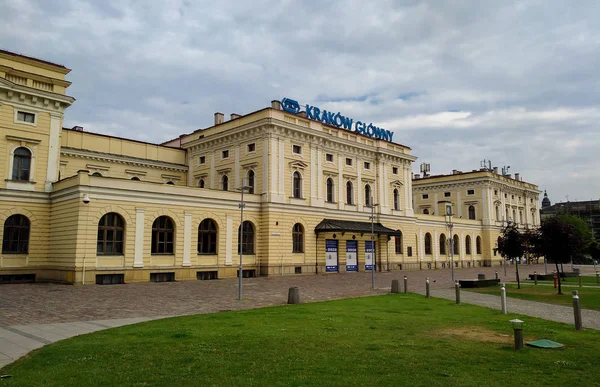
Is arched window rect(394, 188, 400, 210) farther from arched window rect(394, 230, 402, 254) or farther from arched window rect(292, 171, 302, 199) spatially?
arched window rect(292, 171, 302, 199)

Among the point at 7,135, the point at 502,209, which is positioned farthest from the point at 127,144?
the point at 502,209

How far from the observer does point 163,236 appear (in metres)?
32.8

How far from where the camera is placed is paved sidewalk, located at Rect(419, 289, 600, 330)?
51.2ft

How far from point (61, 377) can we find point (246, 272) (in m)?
30.1

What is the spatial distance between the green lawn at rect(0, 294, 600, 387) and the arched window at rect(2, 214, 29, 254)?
71.7 ft

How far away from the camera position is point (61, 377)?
25.2ft

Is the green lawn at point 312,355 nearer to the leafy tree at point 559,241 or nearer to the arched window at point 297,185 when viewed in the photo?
the leafy tree at point 559,241

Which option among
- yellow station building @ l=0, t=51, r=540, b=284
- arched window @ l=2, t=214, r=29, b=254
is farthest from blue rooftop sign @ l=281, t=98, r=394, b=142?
arched window @ l=2, t=214, r=29, b=254

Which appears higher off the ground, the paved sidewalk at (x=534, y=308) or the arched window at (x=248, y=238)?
the arched window at (x=248, y=238)

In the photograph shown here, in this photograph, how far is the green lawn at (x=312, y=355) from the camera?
774cm

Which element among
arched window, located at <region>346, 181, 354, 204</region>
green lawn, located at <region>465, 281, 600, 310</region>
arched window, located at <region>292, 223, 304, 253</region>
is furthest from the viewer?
arched window, located at <region>346, 181, 354, 204</region>

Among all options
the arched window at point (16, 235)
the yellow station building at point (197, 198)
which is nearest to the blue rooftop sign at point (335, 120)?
the yellow station building at point (197, 198)

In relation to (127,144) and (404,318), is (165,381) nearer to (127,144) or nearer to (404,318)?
(404,318)

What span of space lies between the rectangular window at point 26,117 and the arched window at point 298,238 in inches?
872
